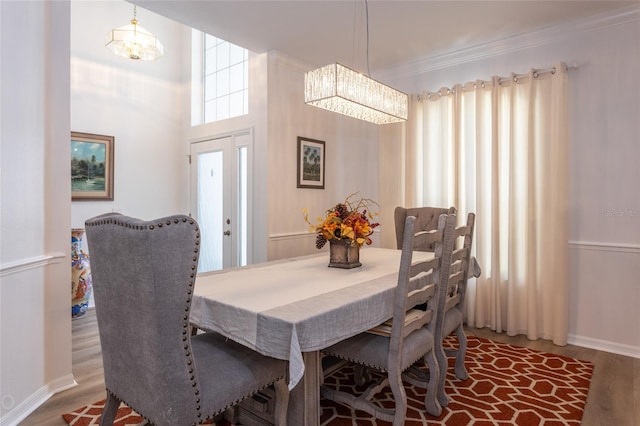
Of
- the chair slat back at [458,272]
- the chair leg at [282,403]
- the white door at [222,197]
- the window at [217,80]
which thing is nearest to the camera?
the chair leg at [282,403]

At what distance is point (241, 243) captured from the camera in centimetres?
423

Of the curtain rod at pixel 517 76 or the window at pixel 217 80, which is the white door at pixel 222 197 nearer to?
the window at pixel 217 80

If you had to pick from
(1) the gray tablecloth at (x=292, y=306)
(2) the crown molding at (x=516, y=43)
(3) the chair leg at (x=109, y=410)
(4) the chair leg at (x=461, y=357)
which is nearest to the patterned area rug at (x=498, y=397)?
(4) the chair leg at (x=461, y=357)

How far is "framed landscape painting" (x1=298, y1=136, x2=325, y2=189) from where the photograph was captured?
4.16 meters

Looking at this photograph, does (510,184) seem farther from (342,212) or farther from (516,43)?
(342,212)

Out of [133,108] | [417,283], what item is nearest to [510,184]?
[417,283]

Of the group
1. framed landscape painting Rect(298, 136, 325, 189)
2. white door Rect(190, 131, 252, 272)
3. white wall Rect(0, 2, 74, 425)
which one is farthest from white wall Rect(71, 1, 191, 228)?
white wall Rect(0, 2, 74, 425)

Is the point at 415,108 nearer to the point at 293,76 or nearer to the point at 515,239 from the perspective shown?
the point at 293,76

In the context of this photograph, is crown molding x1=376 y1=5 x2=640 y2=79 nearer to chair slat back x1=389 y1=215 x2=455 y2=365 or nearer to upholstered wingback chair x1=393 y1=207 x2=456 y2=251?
upholstered wingback chair x1=393 y1=207 x2=456 y2=251

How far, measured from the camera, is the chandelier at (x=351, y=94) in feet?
Answer: 7.93

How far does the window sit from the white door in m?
0.37

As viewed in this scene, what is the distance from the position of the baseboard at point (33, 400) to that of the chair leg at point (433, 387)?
2171 millimetres

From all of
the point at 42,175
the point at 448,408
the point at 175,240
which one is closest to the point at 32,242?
the point at 42,175

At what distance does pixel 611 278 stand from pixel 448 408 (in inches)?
76.2
